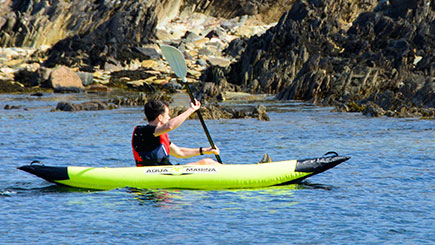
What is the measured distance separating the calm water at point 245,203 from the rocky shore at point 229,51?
10.4 meters

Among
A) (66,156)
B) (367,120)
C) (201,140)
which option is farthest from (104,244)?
(367,120)

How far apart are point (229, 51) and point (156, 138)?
192ft

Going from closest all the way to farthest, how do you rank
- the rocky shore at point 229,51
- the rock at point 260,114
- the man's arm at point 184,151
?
the man's arm at point 184,151
the rock at point 260,114
the rocky shore at point 229,51

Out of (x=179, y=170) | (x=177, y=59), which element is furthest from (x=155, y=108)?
(x=177, y=59)

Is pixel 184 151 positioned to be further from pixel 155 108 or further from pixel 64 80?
pixel 64 80

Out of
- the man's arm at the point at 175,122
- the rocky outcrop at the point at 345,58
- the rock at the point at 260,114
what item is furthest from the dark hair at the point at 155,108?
the rocky outcrop at the point at 345,58

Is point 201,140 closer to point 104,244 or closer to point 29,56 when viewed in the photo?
point 104,244

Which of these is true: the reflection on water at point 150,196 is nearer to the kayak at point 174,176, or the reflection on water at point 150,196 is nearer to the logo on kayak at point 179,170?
the kayak at point 174,176

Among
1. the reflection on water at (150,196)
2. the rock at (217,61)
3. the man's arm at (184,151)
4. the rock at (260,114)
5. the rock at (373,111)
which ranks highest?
the man's arm at (184,151)

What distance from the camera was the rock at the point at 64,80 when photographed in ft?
169

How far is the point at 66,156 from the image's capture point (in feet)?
57.9

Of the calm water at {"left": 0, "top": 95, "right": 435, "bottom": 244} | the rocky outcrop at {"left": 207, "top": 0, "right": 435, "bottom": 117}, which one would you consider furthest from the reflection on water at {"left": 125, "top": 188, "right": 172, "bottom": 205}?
the rocky outcrop at {"left": 207, "top": 0, "right": 435, "bottom": 117}

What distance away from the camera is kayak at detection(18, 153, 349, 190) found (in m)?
11.8

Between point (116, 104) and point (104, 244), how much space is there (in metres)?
29.7
